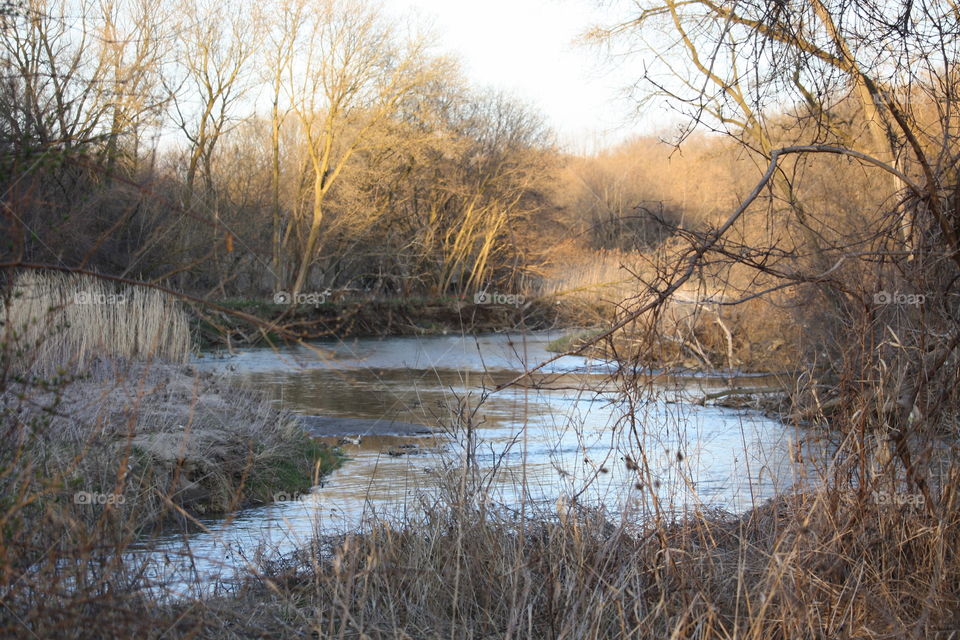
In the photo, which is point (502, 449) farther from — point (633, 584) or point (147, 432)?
point (633, 584)

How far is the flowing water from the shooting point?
14.9 ft

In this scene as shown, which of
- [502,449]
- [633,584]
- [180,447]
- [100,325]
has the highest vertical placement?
[100,325]

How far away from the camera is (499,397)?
1512 centimetres

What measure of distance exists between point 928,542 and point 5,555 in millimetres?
3693

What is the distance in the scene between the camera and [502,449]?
988 cm

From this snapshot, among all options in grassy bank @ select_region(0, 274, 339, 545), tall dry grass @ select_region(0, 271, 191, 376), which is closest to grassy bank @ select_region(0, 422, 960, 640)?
grassy bank @ select_region(0, 274, 339, 545)

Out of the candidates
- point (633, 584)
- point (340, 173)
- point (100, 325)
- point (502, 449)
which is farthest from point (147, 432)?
point (340, 173)

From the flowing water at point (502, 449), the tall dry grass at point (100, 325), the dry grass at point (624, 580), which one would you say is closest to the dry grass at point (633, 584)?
the dry grass at point (624, 580)

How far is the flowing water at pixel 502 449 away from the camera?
14.9 ft

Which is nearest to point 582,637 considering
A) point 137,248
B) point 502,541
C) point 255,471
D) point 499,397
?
point 502,541

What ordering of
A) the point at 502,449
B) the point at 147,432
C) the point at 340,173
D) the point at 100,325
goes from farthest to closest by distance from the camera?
the point at 340,173 → the point at 100,325 → the point at 502,449 → the point at 147,432

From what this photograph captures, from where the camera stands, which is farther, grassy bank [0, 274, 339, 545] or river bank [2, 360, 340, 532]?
river bank [2, 360, 340, 532]

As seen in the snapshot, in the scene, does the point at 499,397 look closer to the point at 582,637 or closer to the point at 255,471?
the point at 255,471

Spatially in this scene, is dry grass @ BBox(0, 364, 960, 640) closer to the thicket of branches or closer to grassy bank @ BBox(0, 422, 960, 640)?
grassy bank @ BBox(0, 422, 960, 640)
